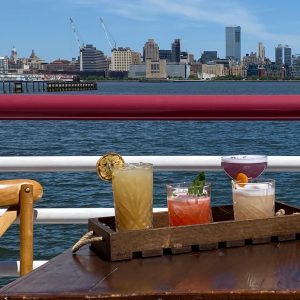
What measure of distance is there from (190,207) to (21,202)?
55 cm

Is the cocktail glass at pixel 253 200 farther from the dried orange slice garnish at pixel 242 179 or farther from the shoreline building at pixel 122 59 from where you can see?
the shoreline building at pixel 122 59

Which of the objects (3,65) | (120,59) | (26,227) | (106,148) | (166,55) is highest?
(166,55)

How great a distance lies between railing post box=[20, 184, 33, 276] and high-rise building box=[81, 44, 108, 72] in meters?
151

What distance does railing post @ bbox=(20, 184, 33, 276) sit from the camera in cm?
194

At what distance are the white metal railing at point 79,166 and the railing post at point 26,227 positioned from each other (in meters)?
0.68

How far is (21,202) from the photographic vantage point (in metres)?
1.94

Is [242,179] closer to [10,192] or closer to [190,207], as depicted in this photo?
[190,207]

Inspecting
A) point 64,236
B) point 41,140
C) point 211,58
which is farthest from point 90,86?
point 64,236

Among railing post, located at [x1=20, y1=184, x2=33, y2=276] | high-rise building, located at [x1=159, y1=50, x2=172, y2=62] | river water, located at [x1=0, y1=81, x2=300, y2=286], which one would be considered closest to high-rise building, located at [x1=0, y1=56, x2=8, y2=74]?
high-rise building, located at [x1=159, y1=50, x2=172, y2=62]

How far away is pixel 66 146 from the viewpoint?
24.6m

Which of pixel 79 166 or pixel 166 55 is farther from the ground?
pixel 166 55

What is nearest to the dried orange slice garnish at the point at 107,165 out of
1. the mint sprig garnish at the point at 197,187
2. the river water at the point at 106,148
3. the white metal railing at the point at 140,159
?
the mint sprig garnish at the point at 197,187

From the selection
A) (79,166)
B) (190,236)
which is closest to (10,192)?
(190,236)

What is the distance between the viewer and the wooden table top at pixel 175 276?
127 centimetres
